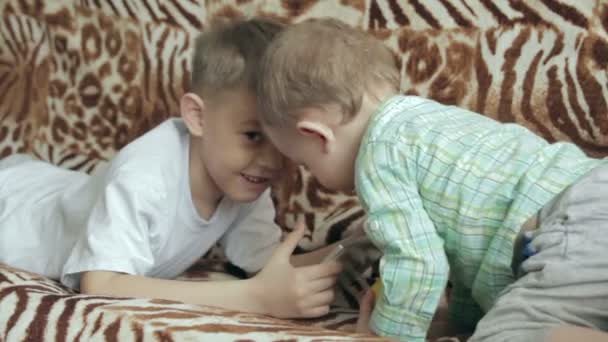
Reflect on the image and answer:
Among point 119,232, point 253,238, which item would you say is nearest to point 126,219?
point 119,232

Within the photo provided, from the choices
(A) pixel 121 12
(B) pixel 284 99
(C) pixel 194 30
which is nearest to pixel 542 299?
(B) pixel 284 99

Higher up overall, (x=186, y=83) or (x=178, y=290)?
(x=186, y=83)

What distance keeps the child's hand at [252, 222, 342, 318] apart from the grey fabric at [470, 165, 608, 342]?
32 centimetres

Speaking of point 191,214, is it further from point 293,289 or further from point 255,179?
point 293,289

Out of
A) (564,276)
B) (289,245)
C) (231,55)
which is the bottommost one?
(289,245)

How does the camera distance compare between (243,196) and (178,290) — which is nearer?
(178,290)

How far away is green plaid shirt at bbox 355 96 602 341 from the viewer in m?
1.04

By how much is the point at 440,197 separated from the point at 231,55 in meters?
0.44

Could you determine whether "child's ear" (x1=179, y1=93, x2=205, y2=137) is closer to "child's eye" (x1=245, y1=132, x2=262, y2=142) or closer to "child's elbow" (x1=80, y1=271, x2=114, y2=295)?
"child's eye" (x1=245, y1=132, x2=262, y2=142)

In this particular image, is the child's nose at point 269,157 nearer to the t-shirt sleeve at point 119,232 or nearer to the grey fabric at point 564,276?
the t-shirt sleeve at point 119,232

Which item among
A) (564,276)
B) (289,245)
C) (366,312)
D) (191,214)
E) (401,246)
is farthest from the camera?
(191,214)

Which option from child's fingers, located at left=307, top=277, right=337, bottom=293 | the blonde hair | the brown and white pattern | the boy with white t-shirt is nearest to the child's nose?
the boy with white t-shirt

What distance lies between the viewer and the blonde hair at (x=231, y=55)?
4.11 ft

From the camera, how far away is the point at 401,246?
3.41 feet
